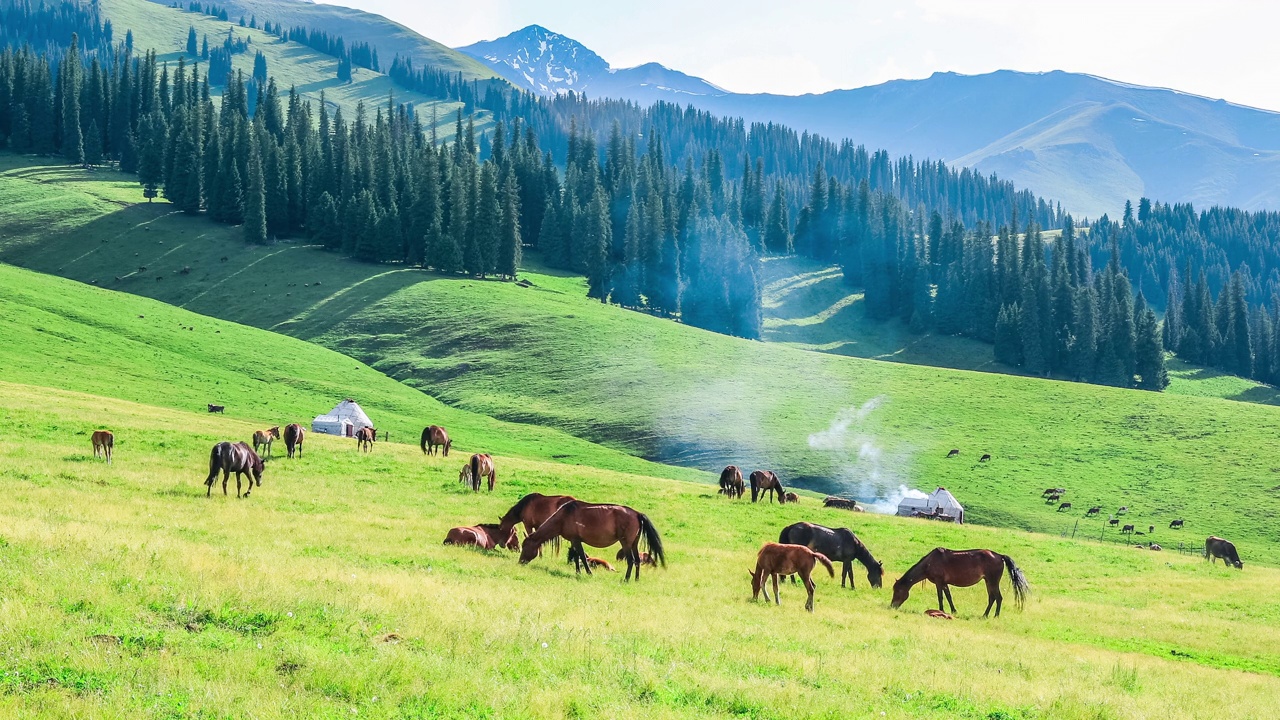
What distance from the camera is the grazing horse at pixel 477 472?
35844mm

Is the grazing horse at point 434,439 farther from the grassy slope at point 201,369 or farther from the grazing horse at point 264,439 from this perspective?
the grassy slope at point 201,369

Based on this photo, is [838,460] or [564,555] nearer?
[564,555]

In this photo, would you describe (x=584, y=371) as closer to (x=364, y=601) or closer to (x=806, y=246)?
(x=364, y=601)

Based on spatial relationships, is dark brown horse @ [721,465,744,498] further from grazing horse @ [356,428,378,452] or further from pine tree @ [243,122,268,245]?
pine tree @ [243,122,268,245]

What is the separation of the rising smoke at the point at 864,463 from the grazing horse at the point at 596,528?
134 feet

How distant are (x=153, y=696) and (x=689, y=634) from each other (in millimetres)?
8830

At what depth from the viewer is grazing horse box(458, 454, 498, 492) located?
3584cm

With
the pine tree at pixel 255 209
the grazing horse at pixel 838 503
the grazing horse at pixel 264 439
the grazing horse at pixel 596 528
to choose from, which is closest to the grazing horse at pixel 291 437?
the grazing horse at pixel 264 439

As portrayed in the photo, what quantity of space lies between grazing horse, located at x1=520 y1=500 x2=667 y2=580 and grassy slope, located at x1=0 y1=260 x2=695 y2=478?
126ft

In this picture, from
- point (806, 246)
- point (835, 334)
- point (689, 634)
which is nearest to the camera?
point (689, 634)

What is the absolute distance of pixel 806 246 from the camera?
635ft

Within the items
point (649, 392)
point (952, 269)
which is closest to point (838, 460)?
point (649, 392)

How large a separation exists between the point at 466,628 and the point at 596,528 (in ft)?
28.2

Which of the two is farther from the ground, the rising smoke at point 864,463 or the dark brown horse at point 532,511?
the dark brown horse at point 532,511
